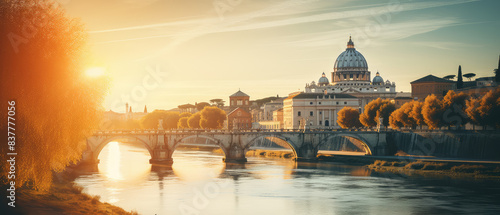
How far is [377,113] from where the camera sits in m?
94.6

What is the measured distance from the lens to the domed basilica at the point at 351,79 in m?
178

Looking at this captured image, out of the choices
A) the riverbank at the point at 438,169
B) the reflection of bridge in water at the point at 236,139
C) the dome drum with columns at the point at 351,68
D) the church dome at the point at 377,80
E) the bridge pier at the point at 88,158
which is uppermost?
the dome drum with columns at the point at 351,68

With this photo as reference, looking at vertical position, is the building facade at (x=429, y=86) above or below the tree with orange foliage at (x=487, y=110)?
above

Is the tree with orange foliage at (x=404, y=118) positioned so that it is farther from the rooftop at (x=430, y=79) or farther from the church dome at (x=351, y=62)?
the church dome at (x=351, y=62)

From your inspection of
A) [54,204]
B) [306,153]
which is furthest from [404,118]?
[54,204]

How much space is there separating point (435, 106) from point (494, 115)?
10.4m

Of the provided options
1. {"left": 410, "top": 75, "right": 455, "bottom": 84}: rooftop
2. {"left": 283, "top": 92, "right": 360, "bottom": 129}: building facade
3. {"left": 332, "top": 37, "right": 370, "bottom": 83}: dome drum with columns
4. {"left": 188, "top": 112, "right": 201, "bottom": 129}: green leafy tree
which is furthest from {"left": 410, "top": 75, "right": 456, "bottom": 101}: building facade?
{"left": 332, "top": 37, "right": 370, "bottom": 83}: dome drum with columns

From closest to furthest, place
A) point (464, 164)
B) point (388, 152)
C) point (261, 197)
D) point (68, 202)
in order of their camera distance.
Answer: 1. point (68, 202)
2. point (261, 197)
3. point (464, 164)
4. point (388, 152)

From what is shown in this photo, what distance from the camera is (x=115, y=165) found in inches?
2977

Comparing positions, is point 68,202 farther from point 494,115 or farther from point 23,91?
point 494,115

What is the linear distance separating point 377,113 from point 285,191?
47055 mm

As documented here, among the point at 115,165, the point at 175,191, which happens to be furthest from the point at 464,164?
the point at 115,165

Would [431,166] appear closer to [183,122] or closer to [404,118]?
[404,118]

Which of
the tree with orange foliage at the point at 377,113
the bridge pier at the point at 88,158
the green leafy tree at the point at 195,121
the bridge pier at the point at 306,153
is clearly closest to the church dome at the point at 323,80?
the green leafy tree at the point at 195,121
